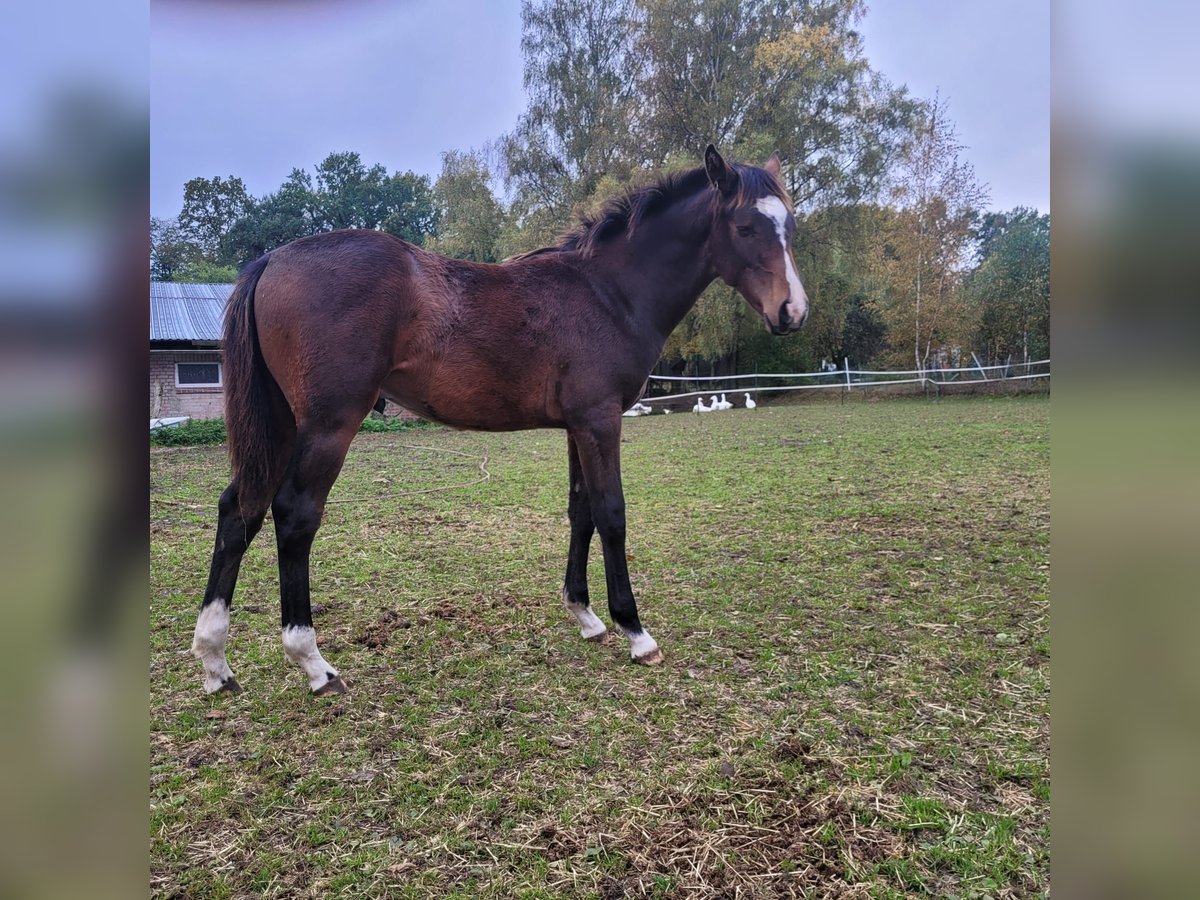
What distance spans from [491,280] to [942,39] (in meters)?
2.10

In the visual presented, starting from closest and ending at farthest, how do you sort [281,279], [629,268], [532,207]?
1. [281,279]
2. [629,268]
3. [532,207]

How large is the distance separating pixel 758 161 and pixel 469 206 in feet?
26.6

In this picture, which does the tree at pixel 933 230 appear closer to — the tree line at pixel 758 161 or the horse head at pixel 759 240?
the tree line at pixel 758 161

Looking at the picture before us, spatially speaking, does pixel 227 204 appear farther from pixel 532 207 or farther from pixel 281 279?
pixel 281 279

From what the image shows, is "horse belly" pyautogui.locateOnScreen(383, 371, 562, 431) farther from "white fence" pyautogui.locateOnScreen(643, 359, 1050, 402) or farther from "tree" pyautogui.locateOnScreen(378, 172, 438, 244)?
"white fence" pyautogui.locateOnScreen(643, 359, 1050, 402)

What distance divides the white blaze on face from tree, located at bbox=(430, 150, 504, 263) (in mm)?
14126

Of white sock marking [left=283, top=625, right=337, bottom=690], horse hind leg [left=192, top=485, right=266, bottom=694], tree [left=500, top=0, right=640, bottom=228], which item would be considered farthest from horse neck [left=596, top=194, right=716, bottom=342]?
tree [left=500, top=0, right=640, bottom=228]

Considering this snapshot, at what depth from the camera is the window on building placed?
43.6 ft

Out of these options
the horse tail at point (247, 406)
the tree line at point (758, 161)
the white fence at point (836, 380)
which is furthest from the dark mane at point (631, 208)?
the white fence at point (836, 380)

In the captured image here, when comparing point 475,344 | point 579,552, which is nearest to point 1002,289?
point 579,552

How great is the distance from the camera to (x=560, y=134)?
17531 mm

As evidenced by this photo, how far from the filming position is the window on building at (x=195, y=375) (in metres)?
13.3
